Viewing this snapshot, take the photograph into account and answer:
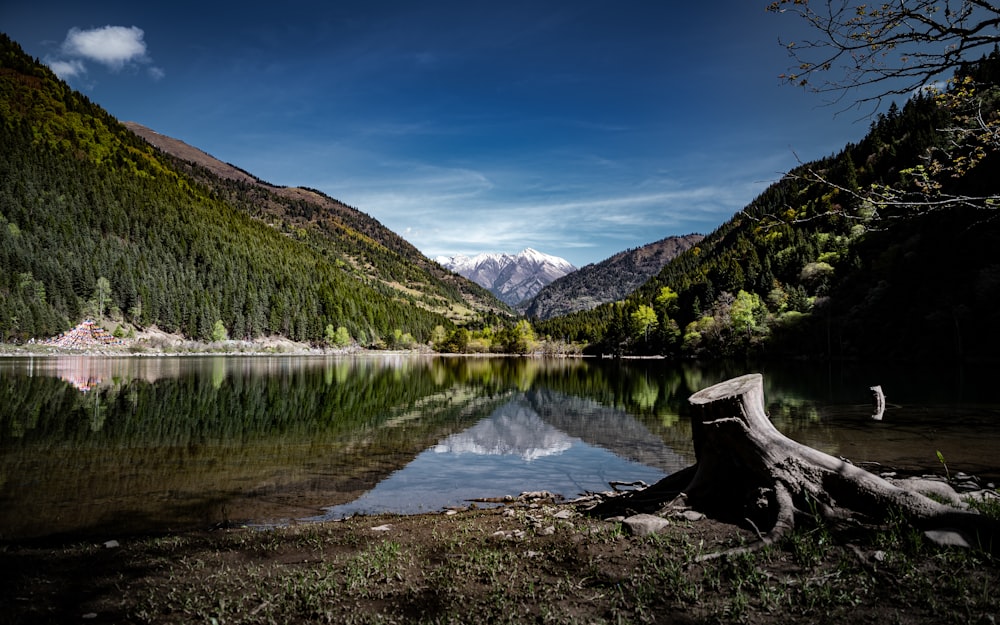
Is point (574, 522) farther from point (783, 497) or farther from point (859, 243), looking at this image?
point (859, 243)

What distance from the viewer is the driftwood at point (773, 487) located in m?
6.18

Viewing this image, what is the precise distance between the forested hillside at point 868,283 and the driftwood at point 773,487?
3.24m

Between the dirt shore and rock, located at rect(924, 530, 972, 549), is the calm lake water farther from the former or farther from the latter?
rock, located at rect(924, 530, 972, 549)

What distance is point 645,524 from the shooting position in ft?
25.2

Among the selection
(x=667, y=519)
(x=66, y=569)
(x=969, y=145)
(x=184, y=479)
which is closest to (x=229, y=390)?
(x=184, y=479)

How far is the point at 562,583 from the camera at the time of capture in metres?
6.07

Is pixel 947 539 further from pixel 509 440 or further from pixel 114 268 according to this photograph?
pixel 114 268

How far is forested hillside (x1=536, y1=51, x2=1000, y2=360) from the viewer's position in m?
41.0

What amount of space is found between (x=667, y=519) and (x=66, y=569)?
8.71 m

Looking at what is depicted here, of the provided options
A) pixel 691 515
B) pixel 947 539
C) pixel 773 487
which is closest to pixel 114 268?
pixel 691 515

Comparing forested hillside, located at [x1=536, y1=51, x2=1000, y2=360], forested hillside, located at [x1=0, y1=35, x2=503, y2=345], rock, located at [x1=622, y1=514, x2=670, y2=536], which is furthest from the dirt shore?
forested hillside, located at [x1=0, y1=35, x2=503, y2=345]

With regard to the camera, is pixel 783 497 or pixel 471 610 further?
pixel 783 497

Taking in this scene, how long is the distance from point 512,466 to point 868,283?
102 metres

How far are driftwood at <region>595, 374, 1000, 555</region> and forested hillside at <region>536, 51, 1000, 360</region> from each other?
128 inches
